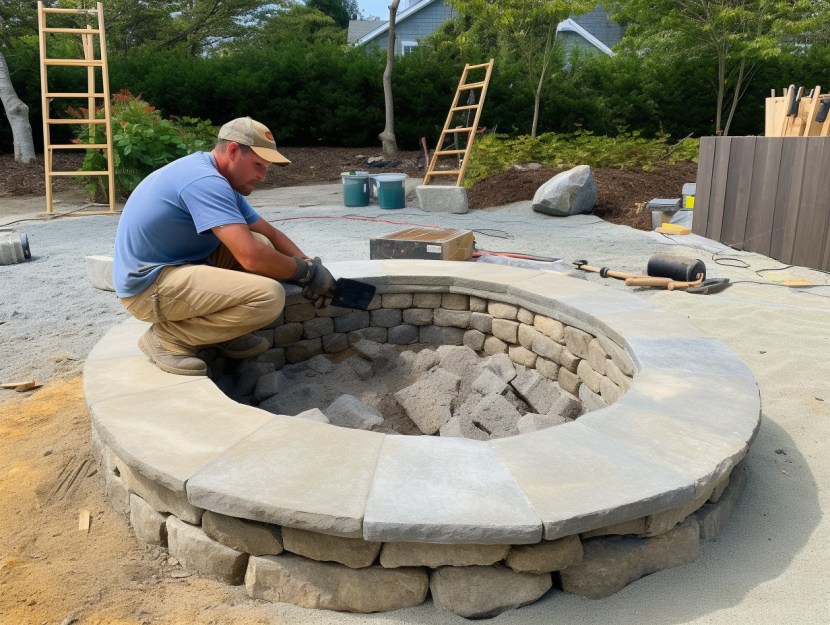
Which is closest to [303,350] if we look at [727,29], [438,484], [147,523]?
[147,523]

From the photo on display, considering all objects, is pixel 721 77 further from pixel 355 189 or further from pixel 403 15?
pixel 403 15

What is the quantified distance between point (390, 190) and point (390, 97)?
594 cm

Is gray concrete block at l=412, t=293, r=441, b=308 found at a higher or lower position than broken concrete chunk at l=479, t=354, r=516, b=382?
higher

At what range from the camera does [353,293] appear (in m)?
3.41

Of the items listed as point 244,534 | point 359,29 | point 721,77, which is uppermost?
point 359,29

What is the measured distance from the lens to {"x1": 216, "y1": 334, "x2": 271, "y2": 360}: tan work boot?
3.25 meters

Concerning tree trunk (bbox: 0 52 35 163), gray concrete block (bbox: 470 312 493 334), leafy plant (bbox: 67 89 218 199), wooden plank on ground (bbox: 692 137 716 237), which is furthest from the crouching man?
tree trunk (bbox: 0 52 35 163)

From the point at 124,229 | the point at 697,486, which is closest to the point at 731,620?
the point at 697,486

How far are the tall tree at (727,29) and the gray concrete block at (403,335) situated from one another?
40.4 feet

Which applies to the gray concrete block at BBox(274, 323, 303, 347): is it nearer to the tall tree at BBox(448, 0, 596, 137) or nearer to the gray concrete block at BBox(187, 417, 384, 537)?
the gray concrete block at BBox(187, 417, 384, 537)

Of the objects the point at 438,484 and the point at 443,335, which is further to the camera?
the point at 443,335

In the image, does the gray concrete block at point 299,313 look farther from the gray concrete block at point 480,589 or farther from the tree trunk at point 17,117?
the tree trunk at point 17,117

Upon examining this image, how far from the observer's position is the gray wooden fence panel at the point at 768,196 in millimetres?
5516

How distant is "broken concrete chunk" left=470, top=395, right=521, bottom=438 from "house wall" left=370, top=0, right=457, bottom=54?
24.1 meters
